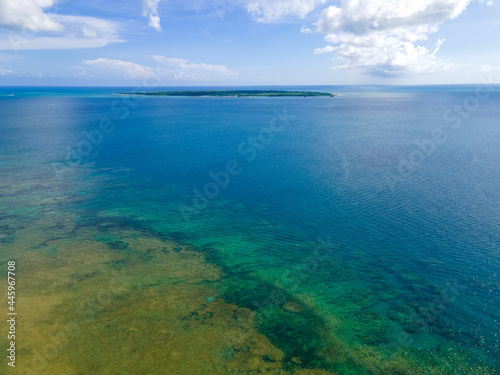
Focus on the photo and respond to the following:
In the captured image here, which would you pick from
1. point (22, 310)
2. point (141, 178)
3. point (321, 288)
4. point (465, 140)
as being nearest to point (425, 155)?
point (465, 140)

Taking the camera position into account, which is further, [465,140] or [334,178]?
[465,140]

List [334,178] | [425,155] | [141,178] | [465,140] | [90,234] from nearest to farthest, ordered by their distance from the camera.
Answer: [90,234]
[334,178]
[141,178]
[425,155]
[465,140]

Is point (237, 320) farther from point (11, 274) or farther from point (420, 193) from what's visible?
point (420, 193)
